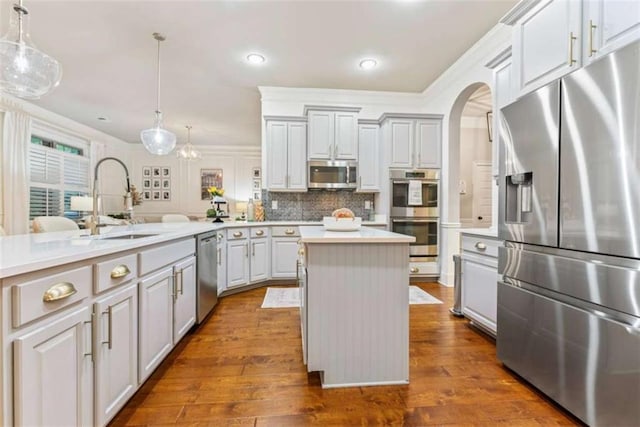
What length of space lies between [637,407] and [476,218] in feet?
15.1

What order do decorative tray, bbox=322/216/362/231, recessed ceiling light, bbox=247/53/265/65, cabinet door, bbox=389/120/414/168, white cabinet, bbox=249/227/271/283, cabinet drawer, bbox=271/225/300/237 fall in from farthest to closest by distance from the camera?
cabinet door, bbox=389/120/414/168 → cabinet drawer, bbox=271/225/300/237 → white cabinet, bbox=249/227/271/283 → recessed ceiling light, bbox=247/53/265/65 → decorative tray, bbox=322/216/362/231

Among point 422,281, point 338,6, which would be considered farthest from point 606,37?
point 422,281

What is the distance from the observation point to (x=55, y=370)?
1.00m

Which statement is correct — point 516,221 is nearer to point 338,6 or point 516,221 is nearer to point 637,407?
point 637,407

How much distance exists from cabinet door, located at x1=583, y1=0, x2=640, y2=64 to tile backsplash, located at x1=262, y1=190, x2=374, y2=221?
134 inches

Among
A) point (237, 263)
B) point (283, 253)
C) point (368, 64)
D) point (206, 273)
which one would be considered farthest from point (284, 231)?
point (368, 64)

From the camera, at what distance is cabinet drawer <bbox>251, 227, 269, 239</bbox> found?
387cm

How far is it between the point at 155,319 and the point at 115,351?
1.33 feet

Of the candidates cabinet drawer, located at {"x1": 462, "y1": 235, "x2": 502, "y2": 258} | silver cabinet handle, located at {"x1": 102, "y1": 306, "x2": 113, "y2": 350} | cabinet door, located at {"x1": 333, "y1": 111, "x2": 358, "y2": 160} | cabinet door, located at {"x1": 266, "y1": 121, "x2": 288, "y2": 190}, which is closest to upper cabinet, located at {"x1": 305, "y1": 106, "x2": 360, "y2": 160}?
cabinet door, located at {"x1": 333, "y1": 111, "x2": 358, "y2": 160}

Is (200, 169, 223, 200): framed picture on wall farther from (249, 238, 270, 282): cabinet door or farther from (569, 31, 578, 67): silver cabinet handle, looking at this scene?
(569, 31, 578, 67): silver cabinet handle

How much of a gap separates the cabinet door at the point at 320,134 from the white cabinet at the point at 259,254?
51.1 inches

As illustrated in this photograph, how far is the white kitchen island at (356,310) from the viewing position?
1.69 m

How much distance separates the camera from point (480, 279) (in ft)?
7.87

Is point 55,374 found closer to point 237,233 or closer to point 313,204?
point 237,233
